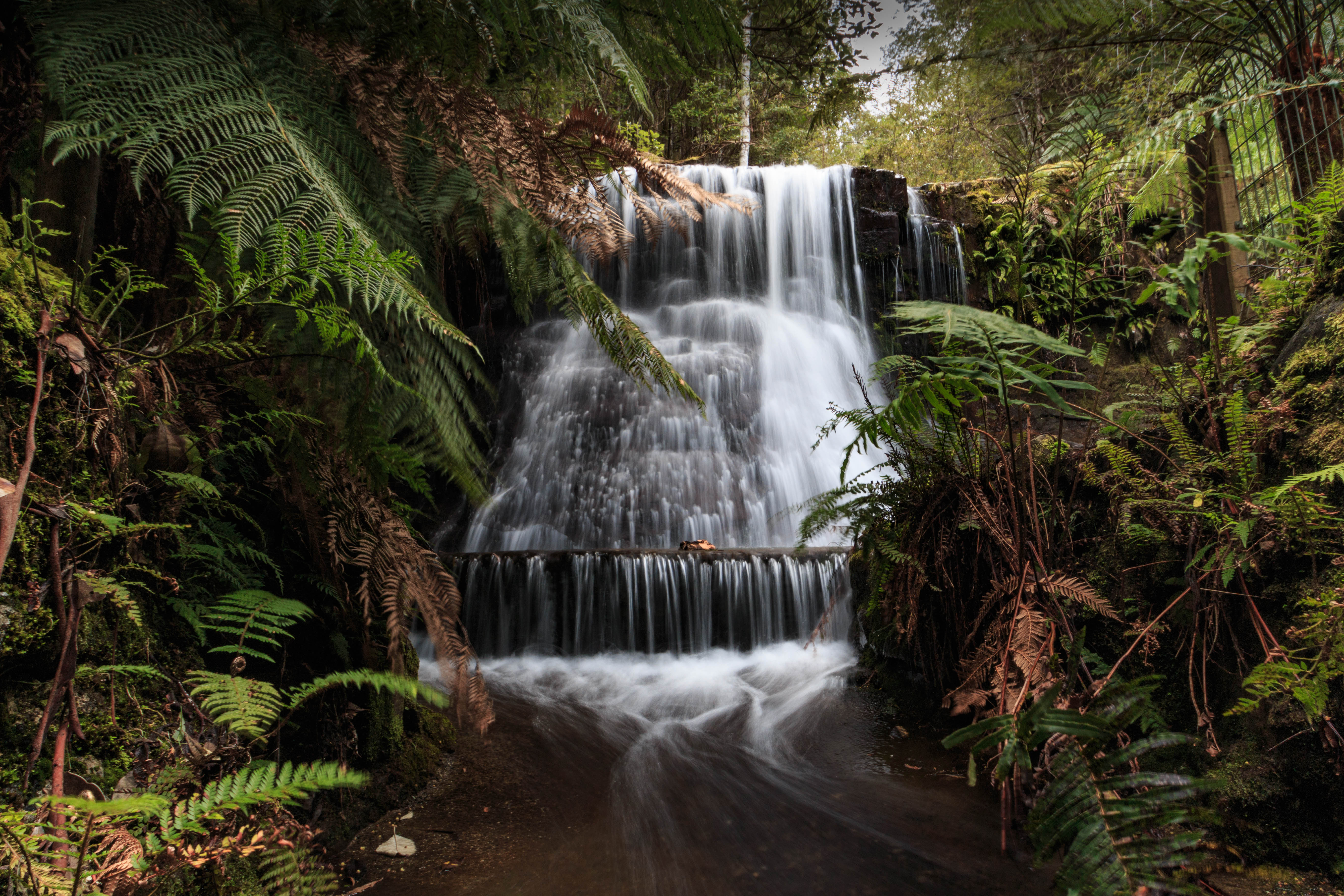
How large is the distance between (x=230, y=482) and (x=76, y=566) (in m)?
0.68

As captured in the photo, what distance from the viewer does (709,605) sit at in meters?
4.59

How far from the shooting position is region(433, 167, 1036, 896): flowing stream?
1921 mm

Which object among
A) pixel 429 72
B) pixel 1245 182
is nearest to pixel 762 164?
pixel 1245 182

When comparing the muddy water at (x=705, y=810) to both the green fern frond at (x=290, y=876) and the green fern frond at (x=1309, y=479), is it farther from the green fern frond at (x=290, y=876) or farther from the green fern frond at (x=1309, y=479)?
the green fern frond at (x=1309, y=479)

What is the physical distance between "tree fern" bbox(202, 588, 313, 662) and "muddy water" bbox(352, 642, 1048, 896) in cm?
72

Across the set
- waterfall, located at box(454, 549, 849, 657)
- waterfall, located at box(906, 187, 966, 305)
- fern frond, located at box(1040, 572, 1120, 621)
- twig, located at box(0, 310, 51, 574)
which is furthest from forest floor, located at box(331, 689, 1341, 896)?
waterfall, located at box(906, 187, 966, 305)

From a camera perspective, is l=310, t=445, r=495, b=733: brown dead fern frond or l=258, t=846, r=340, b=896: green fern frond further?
l=310, t=445, r=495, b=733: brown dead fern frond

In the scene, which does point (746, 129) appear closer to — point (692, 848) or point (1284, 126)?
point (1284, 126)

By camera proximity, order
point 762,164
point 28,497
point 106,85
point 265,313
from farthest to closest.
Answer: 1. point 762,164
2. point 265,313
3. point 106,85
4. point 28,497

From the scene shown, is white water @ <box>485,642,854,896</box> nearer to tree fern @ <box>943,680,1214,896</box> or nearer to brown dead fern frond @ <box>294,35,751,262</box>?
tree fern @ <box>943,680,1214,896</box>

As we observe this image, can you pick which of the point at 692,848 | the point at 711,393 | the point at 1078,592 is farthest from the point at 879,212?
the point at 692,848

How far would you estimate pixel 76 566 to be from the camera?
48.7 inches

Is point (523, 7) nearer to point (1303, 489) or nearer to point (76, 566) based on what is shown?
point (76, 566)

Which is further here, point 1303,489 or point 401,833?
point 401,833
